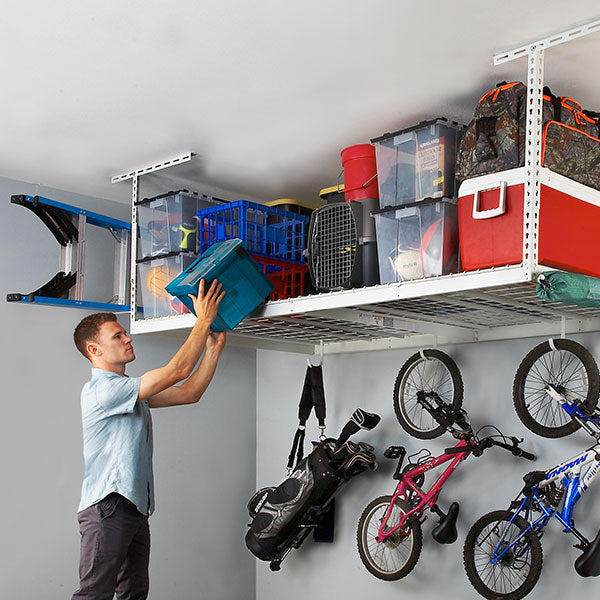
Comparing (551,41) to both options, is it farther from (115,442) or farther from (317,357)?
(317,357)

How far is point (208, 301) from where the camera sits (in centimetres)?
335

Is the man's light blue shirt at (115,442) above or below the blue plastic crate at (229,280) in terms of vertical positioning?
below

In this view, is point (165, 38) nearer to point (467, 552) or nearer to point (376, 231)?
point (376, 231)

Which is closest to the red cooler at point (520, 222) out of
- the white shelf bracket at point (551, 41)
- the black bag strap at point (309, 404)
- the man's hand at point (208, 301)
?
the white shelf bracket at point (551, 41)

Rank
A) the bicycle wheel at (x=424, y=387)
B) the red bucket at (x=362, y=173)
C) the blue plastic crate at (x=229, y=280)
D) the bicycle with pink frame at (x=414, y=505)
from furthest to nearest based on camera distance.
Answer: the bicycle wheel at (x=424, y=387) < the bicycle with pink frame at (x=414, y=505) < the red bucket at (x=362, y=173) < the blue plastic crate at (x=229, y=280)

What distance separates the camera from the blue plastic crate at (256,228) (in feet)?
12.2

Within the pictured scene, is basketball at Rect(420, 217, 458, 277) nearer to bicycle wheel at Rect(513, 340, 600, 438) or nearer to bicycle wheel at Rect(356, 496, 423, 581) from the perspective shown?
bicycle wheel at Rect(513, 340, 600, 438)

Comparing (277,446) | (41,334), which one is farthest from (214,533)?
(41,334)

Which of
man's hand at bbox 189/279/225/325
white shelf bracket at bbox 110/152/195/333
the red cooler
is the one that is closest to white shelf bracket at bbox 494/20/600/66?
the red cooler

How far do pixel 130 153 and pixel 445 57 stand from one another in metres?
1.69

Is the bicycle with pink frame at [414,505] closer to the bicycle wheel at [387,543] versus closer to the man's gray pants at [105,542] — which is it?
the bicycle wheel at [387,543]

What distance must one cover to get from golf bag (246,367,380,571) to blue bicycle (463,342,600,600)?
0.79 metres

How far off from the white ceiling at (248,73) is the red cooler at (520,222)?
1.48 feet

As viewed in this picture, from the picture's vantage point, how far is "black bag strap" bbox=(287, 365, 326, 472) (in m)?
4.64
